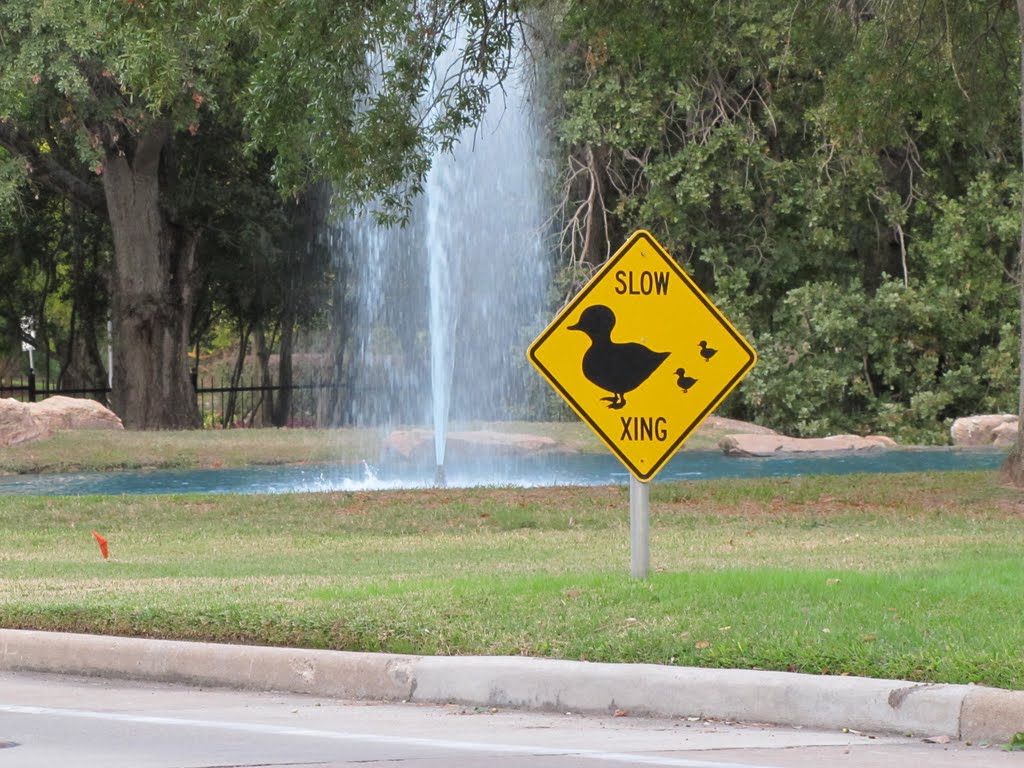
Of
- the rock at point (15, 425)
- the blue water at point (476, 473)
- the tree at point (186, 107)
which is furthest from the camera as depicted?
the rock at point (15, 425)

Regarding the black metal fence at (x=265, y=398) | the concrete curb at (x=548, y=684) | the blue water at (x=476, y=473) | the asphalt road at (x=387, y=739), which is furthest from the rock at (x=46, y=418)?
the asphalt road at (x=387, y=739)

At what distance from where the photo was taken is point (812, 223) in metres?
30.6

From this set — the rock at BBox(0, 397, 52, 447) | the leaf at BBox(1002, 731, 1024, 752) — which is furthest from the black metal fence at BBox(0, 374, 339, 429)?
the leaf at BBox(1002, 731, 1024, 752)

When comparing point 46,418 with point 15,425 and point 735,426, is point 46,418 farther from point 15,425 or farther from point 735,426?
point 735,426

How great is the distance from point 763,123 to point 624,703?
80.8 feet

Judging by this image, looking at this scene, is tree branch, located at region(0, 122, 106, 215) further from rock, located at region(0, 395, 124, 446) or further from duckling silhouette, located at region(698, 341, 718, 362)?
duckling silhouette, located at region(698, 341, 718, 362)

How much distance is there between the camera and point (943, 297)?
30469 millimetres

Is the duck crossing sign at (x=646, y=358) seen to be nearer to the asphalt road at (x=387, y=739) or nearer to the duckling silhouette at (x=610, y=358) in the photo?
the duckling silhouette at (x=610, y=358)

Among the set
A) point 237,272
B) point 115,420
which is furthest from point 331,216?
point 237,272

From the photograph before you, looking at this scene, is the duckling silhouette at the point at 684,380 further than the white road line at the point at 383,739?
Yes

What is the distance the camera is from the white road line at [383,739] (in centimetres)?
632

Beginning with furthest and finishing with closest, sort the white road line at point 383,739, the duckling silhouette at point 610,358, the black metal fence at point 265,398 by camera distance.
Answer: the black metal fence at point 265,398
the duckling silhouette at point 610,358
the white road line at point 383,739

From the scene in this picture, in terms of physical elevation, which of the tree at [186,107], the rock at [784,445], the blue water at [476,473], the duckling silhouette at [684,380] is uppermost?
the tree at [186,107]

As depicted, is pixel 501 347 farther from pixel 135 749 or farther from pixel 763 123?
pixel 135 749
